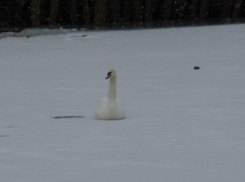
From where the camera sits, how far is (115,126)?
8648 mm

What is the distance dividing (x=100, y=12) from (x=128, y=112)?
10543 millimetres

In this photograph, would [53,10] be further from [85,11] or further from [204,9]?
[204,9]

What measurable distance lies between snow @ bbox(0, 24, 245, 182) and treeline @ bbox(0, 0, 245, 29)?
2.23 meters

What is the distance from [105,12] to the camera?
19.9 m

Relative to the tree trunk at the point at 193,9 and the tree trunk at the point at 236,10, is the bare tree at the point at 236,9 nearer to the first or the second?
the tree trunk at the point at 236,10

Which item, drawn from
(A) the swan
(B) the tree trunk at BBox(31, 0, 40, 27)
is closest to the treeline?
(B) the tree trunk at BBox(31, 0, 40, 27)

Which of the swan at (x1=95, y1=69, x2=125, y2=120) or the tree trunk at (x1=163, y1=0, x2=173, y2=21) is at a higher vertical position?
the swan at (x1=95, y1=69, x2=125, y2=120)

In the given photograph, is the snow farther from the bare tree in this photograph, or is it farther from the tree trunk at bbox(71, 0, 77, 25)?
the bare tree

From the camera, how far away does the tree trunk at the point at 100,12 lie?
65.2 ft

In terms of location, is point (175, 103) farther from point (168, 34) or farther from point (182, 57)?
point (168, 34)

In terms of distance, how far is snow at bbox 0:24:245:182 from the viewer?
6.70m

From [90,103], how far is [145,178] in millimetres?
3896

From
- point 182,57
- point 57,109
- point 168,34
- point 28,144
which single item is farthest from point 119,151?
point 168,34

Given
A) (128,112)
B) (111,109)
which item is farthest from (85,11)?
(111,109)
